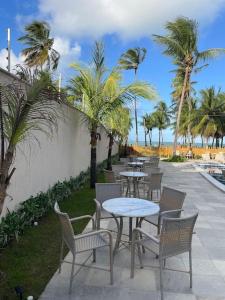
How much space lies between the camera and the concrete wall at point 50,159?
497 cm

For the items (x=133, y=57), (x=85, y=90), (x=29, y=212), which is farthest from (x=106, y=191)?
(x=133, y=57)

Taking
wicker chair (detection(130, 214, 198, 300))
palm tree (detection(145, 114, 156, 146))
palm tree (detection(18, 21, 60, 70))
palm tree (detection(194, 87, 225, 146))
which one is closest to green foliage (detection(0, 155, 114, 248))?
wicker chair (detection(130, 214, 198, 300))

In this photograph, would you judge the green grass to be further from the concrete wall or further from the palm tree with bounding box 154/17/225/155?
the palm tree with bounding box 154/17/225/155

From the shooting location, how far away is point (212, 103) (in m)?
33.9

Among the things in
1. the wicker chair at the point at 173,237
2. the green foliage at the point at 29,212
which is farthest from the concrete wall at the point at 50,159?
the wicker chair at the point at 173,237

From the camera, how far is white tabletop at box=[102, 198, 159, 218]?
3.74 meters

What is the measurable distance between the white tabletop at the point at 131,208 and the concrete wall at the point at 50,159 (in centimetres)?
171

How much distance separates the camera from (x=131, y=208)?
3.98 metres

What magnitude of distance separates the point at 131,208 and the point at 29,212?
2033 millimetres

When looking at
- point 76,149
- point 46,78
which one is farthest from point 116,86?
point 46,78

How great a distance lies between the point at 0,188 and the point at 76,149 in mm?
6664

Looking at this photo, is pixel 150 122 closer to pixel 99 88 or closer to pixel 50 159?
pixel 99 88

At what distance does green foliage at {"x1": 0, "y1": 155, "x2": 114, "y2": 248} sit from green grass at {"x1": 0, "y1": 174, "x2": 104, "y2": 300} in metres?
0.11

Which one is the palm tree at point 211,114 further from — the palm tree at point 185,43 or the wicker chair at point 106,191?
the wicker chair at point 106,191
